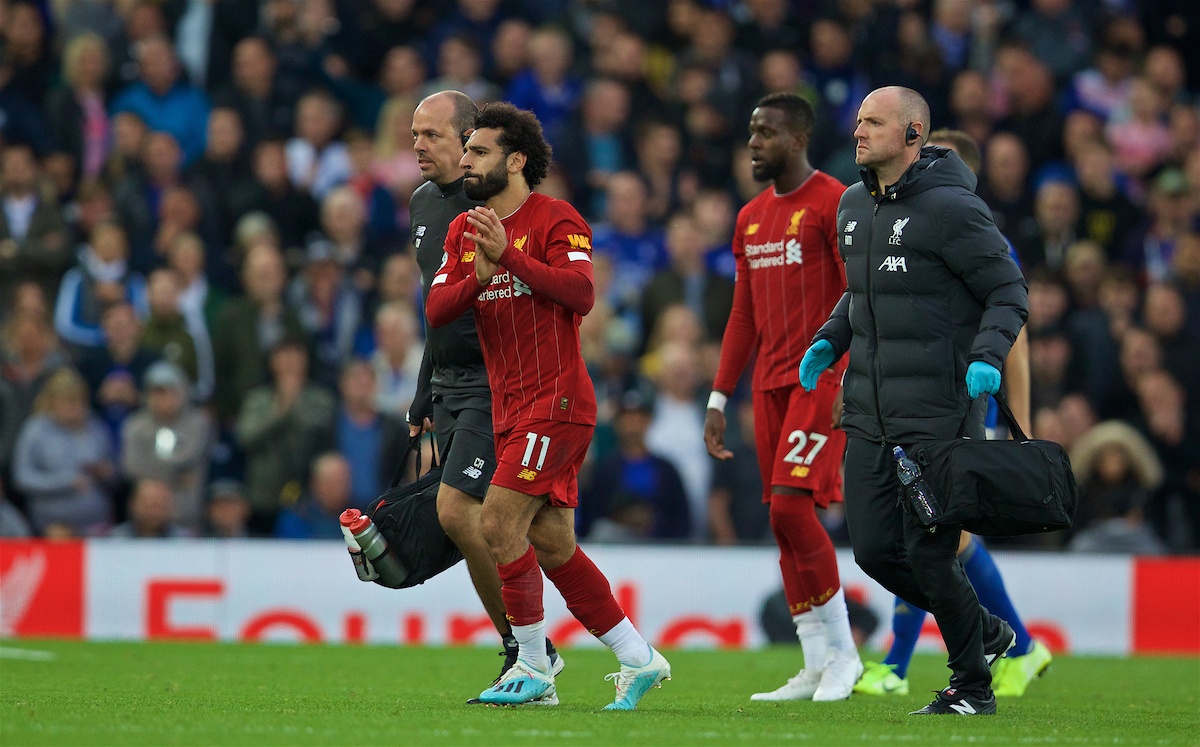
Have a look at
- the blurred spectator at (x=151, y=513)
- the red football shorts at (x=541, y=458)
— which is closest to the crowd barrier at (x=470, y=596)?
the blurred spectator at (x=151, y=513)

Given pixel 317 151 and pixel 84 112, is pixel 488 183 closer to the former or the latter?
pixel 317 151

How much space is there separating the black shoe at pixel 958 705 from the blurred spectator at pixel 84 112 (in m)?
10.6

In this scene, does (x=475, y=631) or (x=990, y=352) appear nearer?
(x=990, y=352)

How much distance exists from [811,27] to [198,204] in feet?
21.2

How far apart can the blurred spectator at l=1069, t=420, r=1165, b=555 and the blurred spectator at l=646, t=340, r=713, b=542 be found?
285cm

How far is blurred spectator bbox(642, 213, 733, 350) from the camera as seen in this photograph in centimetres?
1479

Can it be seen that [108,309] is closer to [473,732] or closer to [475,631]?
[475,631]

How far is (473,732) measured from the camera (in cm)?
646

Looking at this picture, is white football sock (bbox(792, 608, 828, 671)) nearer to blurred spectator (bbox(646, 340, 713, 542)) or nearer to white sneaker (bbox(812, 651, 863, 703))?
white sneaker (bbox(812, 651, 863, 703))

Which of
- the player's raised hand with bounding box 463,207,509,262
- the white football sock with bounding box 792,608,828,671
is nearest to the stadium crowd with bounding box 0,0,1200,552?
the white football sock with bounding box 792,608,828,671

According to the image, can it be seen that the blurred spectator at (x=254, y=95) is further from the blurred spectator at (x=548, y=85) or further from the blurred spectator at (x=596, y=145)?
the blurred spectator at (x=596, y=145)

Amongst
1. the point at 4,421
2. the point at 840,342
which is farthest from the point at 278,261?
the point at 840,342

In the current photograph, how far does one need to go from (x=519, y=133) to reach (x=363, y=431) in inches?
261

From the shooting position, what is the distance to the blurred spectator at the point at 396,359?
13883mm
